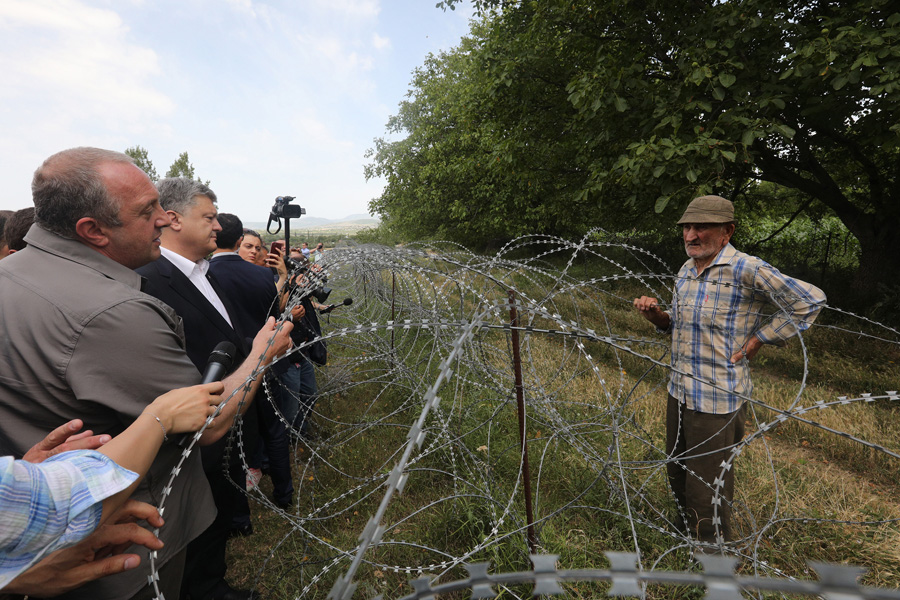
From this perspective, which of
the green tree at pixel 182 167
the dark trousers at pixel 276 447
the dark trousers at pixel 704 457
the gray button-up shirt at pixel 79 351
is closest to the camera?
the gray button-up shirt at pixel 79 351

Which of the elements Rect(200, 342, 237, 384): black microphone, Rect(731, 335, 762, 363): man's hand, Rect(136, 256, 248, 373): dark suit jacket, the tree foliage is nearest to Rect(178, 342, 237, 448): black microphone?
Rect(200, 342, 237, 384): black microphone

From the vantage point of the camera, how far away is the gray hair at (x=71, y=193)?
4.71ft

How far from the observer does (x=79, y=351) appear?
1303mm

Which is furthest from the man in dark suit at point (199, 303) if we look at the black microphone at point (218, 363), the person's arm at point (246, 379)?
the black microphone at point (218, 363)

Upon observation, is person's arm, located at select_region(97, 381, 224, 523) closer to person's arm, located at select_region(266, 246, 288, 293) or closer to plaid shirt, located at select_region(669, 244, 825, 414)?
plaid shirt, located at select_region(669, 244, 825, 414)

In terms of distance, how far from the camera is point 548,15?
24.3ft

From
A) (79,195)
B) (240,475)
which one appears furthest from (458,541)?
(79,195)

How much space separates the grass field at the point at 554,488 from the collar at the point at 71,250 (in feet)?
4.00

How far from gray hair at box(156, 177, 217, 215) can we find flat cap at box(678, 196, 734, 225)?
297cm

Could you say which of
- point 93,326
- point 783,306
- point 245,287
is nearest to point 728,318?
point 783,306

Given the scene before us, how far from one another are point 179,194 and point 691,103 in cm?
555

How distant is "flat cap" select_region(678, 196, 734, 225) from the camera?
2.51m

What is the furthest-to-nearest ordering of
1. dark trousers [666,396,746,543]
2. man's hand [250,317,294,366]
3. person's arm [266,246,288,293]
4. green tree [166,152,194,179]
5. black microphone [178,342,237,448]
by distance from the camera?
green tree [166,152,194,179], person's arm [266,246,288,293], dark trousers [666,396,746,543], man's hand [250,317,294,366], black microphone [178,342,237,448]

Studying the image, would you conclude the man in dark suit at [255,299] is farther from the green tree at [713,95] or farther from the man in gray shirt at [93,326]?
the green tree at [713,95]
